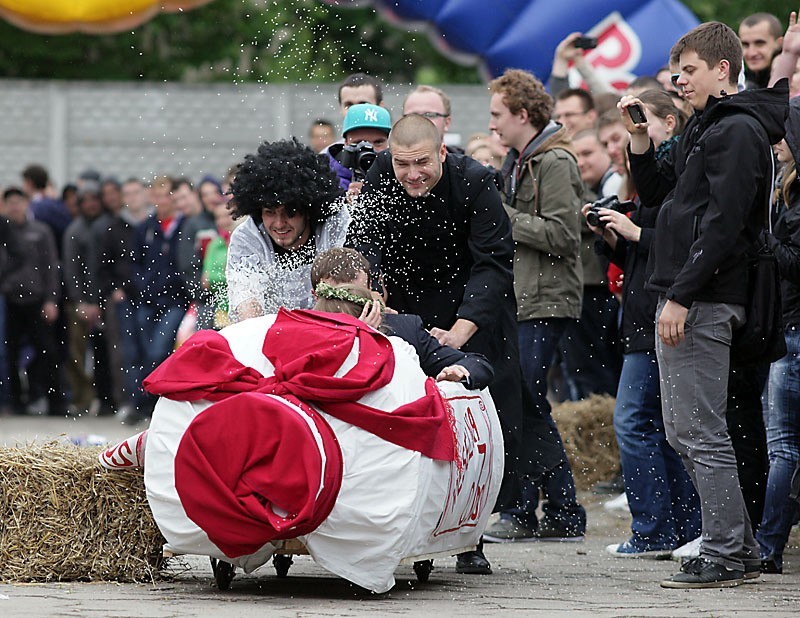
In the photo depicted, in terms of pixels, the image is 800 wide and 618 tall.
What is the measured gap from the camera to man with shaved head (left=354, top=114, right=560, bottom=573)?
768 centimetres

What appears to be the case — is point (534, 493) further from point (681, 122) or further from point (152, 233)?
point (152, 233)

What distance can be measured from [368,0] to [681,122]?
6.25 meters

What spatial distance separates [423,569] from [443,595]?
47 centimetres

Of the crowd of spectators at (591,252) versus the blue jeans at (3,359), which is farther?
the blue jeans at (3,359)

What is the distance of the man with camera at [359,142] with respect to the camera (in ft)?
28.4

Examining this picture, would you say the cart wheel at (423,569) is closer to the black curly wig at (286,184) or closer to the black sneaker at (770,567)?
the black sneaker at (770,567)

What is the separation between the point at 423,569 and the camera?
719 cm

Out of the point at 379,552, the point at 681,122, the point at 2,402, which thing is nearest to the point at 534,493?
the point at 681,122

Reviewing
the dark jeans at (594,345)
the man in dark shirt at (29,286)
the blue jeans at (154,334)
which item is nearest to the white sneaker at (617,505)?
the dark jeans at (594,345)

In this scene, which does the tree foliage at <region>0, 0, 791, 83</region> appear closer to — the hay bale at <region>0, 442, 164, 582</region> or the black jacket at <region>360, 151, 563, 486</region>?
the black jacket at <region>360, 151, 563, 486</region>

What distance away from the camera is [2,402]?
17.9m

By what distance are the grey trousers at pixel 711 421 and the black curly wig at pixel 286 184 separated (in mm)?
1922

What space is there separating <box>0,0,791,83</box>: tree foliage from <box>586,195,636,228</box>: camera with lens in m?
22.1

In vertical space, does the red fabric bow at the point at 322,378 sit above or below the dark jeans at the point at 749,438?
above
